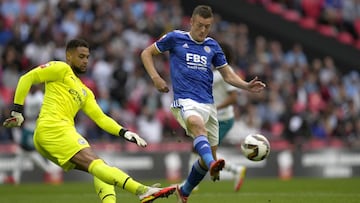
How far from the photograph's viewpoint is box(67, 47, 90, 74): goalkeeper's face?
11.5 m

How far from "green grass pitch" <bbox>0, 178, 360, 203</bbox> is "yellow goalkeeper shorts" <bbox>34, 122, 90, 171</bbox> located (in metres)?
2.95

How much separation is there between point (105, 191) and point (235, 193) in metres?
4.92

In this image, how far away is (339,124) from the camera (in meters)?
23.6

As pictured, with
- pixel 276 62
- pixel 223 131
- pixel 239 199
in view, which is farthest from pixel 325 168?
pixel 239 199

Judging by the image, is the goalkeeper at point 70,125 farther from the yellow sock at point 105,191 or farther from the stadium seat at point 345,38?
the stadium seat at point 345,38

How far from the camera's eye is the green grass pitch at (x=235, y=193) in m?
14.0

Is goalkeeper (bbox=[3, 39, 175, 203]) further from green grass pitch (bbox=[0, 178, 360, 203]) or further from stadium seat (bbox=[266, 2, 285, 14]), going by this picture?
stadium seat (bbox=[266, 2, 285, 14])

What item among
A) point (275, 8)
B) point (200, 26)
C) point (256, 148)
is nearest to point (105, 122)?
point (200, 26)

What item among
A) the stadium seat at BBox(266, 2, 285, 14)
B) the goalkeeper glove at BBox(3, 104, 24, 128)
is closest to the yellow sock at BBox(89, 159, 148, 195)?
the goalkeeper glove at BBox(3, 104, 24, 128)

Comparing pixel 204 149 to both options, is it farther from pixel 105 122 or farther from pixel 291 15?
pixel 291 15

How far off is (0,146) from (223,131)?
6.68 m

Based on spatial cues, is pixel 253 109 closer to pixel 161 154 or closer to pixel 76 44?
pixel 161 154

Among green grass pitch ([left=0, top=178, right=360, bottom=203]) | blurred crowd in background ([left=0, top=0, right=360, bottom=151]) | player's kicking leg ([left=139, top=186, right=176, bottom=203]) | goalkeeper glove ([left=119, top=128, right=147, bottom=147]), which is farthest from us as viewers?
blurred crowd in background ([left=0, top=0, right=360, bottom=151])

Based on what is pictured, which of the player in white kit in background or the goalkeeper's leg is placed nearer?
the goalkeeper's leg
